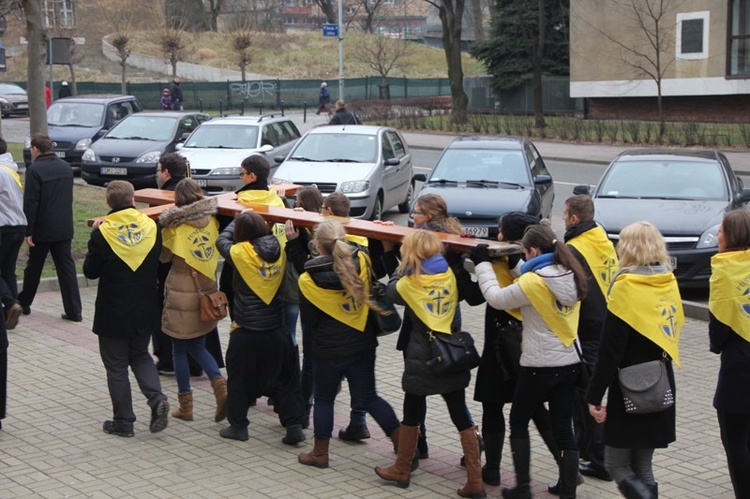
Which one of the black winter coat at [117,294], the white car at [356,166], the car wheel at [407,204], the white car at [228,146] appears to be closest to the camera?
the black winter coat at [117,294]

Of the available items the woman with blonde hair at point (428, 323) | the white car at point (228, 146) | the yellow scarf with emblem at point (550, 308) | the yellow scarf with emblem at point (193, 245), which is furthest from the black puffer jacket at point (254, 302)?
the white car at point (228, 146)

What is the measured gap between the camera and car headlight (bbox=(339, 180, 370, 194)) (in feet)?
54.9

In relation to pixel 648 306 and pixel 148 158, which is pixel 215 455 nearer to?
pixel 648 306

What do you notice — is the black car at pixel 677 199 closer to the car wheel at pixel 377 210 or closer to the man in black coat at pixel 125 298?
the car wheel at pixel 377 210

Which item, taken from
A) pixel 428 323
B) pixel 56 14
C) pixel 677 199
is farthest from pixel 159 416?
pixel 56 14

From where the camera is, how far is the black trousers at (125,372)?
7.43m

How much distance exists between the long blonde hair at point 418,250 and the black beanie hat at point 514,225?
1.34 feet

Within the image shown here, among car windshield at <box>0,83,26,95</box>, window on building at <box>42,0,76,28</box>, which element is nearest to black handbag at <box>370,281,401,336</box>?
car windshield at <box>0,83,26,95</box>

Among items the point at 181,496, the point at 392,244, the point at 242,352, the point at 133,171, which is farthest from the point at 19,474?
the point at 133,171

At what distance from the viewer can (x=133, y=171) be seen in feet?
69.3

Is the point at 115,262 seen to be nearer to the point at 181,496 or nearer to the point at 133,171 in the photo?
the point at 181,496

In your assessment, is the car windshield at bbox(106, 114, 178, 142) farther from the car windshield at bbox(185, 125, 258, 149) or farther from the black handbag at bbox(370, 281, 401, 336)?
the black handbag at bbox(370, 281, 401, 336)

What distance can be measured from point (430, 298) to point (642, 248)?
128cm

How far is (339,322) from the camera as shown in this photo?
6582 mm
